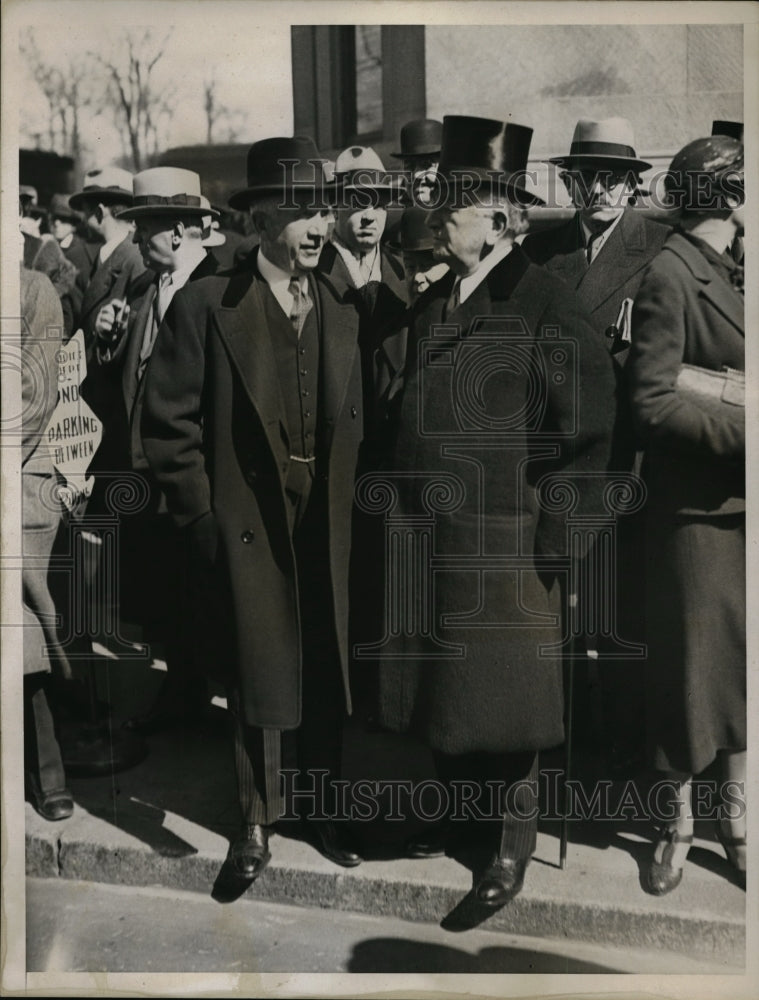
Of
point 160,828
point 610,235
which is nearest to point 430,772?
point 160,828

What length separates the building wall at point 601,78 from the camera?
397 centimetres

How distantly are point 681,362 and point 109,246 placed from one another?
1.97 m

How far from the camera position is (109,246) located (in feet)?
13.7

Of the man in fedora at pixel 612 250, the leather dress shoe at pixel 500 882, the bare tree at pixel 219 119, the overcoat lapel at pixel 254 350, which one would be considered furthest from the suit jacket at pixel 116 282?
the leather dress shoe at pixel 500 882

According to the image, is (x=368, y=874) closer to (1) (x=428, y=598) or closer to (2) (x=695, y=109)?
(1) (x=428, y=598)

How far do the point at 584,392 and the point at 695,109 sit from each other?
100 cm

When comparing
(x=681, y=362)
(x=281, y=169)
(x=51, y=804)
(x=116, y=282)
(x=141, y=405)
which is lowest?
(x=51, y=804)

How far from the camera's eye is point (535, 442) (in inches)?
157

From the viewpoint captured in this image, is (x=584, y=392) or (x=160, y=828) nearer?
(x=584, y=392)

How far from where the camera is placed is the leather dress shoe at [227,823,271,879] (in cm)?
412

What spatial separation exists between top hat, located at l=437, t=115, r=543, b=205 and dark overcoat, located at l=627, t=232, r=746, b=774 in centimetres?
54

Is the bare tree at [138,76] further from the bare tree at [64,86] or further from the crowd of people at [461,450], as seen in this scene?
the crowd of people at [461,450]

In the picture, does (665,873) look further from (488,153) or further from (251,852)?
(488,153)

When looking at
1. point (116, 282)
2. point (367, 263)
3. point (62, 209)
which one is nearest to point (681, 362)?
point (367, 263)
